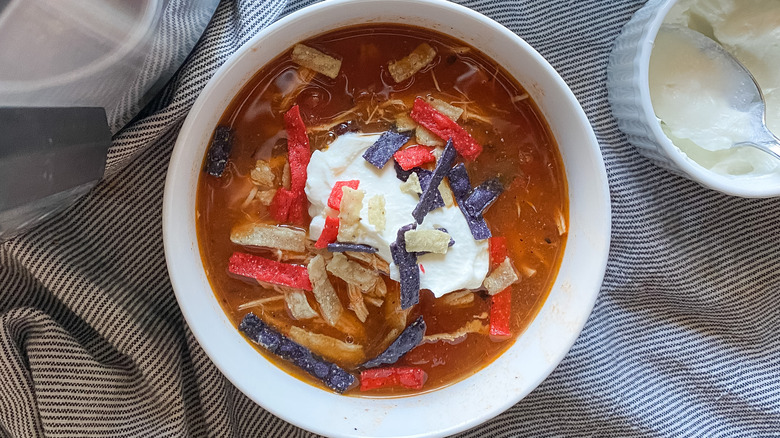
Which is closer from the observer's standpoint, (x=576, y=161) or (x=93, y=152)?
(x=93, y=152)

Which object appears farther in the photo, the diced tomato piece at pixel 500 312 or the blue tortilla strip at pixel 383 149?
the diced tomato piece at pixel 500 312

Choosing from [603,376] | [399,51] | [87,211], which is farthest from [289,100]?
[603,376]

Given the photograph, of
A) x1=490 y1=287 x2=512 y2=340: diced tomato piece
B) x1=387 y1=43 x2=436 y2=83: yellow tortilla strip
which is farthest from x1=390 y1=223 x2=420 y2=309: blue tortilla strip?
x1=387 y1=43 x2=436 y2=83: yellow tortilla strip

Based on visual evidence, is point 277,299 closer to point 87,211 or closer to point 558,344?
point 87,211

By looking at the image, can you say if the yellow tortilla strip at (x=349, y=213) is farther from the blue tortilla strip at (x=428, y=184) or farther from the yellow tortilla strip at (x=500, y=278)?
the yellow tortilla strip at (x=500, y=278)

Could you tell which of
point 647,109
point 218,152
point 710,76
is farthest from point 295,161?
point 710,76

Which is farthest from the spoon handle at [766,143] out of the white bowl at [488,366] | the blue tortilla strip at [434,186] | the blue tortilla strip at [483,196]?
the blue tortilla strip at [434,186]
